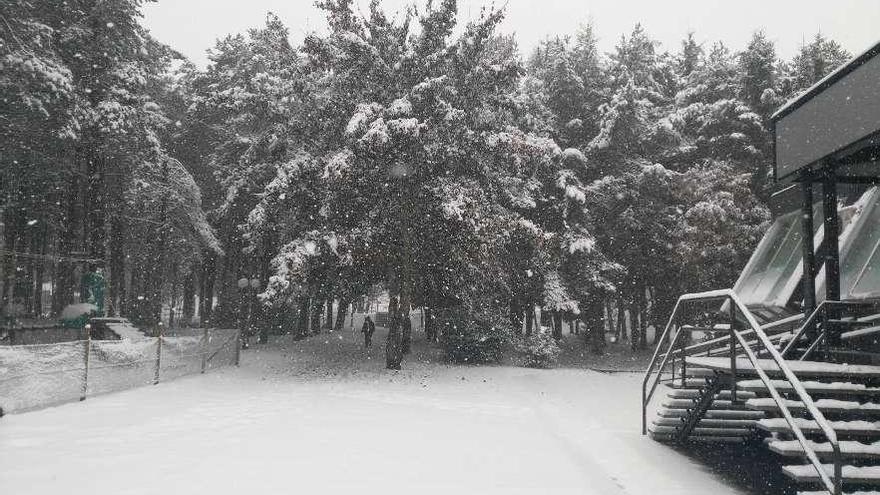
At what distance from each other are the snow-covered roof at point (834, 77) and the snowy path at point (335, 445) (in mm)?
5619

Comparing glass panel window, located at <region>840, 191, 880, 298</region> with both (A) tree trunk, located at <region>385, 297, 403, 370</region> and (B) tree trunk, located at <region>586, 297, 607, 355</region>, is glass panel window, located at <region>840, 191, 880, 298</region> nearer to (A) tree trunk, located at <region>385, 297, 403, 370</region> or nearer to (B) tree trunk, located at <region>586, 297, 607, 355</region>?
(A) tree trunk, located at <region>385, 297, 403, 370</region>

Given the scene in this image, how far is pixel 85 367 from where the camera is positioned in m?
11.3

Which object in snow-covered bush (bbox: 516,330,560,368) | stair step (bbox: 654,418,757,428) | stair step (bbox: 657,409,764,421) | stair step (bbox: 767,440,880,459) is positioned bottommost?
snow-covered bush (bbox: 516,330,560,368)

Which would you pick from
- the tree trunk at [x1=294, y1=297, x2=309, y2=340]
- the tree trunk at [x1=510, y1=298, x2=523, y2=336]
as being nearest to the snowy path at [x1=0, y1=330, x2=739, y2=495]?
the tree trunk at [x1=510, y1=298, x2=523, y2=336]

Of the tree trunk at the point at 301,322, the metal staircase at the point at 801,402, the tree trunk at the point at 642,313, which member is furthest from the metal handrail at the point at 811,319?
the tree trunk at the point at 301,322

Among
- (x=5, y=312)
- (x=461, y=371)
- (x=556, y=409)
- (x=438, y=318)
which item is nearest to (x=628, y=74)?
(x=438, y=318)

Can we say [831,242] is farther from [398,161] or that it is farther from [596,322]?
[596,322]

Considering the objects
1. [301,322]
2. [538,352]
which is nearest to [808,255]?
[538,352]

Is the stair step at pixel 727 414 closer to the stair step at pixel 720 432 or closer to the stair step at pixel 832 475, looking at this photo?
the stair step at pixel 720 432

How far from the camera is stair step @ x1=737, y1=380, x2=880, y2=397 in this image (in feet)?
21.3

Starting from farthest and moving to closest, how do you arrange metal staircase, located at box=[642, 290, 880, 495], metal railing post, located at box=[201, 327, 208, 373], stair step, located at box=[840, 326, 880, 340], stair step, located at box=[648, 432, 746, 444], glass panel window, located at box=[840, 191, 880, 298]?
metal railing post, located at box=[201, 327, 208, 373], stair step, located at box=[648, 432, 746, 444], glass panel window, located at box=[840, 191, 880, 298], stair step, located at box=[840, 326, 880, 340], metal staircase, located at box=[642, 290, 880, 495]

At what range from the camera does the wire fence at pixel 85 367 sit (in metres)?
Answer: 9.46

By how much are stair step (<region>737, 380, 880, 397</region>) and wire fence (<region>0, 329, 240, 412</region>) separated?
36.6 feet

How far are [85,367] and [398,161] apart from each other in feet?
32.4
